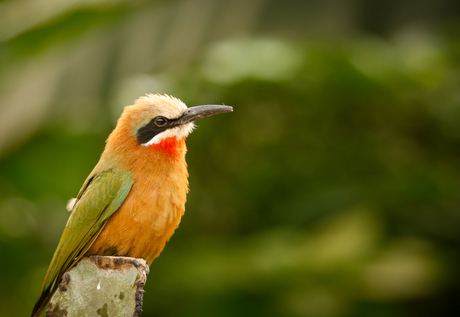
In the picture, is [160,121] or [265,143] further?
[265,143]

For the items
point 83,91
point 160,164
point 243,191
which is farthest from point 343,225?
point 83,91

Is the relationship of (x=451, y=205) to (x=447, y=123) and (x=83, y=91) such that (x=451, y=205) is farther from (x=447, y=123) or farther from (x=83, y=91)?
(x=83, y=91)

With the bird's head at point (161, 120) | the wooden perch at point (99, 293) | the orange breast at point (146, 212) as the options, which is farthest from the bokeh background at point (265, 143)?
the wooden perch at point (99, 293)

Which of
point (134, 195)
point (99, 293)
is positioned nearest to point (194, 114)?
point (134, 195)

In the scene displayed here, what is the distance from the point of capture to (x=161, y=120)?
124 inches

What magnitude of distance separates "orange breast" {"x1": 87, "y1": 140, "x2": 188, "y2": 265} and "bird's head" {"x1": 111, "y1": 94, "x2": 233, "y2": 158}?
0.40 feet

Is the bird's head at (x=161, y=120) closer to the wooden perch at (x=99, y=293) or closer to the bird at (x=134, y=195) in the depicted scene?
the bird at (x=134, y=195)

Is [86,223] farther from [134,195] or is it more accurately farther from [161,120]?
[161,120]

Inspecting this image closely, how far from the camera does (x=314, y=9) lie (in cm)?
518

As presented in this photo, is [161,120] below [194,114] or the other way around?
below

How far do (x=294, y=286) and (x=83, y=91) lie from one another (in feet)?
10.7

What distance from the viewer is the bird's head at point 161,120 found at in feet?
10.4

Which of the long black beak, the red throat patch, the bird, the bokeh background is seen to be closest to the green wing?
the bird

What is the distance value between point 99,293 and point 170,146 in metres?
1.28
